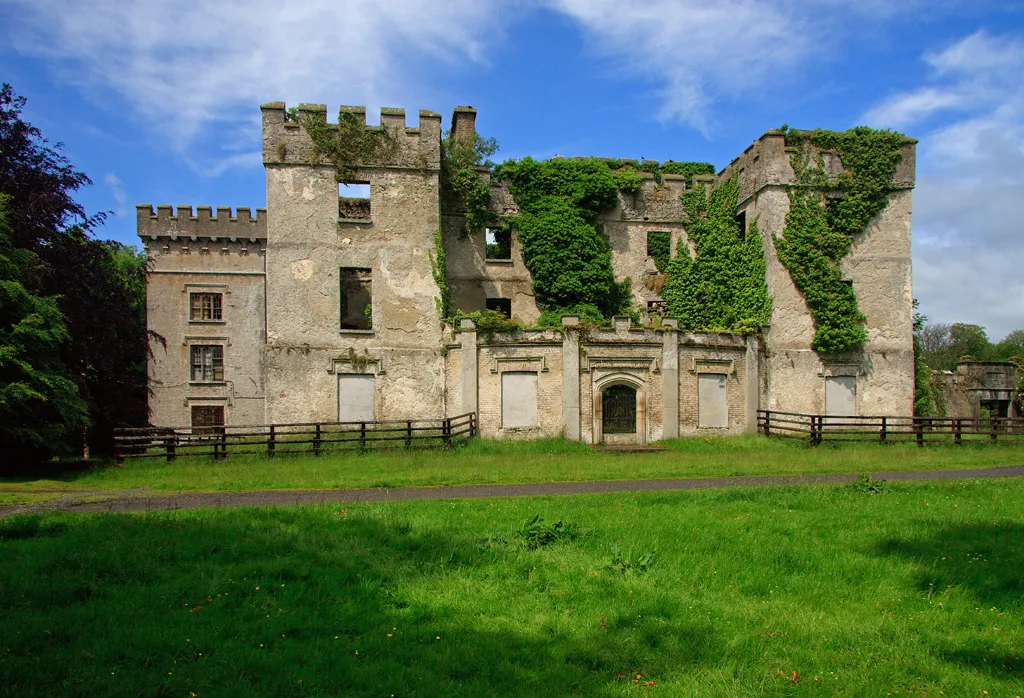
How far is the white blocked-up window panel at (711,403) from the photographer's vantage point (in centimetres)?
2416

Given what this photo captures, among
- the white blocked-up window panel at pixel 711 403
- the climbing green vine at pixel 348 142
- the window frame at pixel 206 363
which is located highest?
the climbing green vine at pixel 348 142

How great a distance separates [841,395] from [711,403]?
5625 mm

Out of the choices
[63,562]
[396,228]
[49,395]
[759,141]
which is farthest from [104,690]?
A: [759,141]

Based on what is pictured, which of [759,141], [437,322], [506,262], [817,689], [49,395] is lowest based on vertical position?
[817,689]

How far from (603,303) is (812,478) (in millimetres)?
14001

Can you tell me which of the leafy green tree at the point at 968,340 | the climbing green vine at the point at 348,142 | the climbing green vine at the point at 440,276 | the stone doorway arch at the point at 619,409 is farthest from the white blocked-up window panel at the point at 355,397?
the leafy green tree at the point at 968,340

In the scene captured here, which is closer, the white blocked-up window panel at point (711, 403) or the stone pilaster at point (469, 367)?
the stone pilaster at point (469, 367)

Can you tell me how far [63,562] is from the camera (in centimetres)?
757

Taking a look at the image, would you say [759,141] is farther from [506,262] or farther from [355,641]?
[355,641]

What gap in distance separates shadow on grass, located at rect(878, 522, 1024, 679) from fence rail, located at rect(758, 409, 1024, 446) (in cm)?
1303

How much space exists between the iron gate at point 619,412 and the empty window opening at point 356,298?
925 centimetres

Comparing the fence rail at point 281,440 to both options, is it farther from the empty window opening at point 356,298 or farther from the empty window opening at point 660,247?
the empty window opening at point 660,247

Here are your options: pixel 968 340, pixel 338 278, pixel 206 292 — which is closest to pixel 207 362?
pixel 206 292

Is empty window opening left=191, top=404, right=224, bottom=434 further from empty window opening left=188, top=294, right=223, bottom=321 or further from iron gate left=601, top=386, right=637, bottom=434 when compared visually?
iron gate left=601, top=386, right=637, bottom=434
